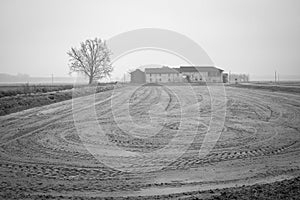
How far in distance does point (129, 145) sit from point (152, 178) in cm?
329

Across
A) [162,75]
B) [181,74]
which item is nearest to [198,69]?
[181,74]

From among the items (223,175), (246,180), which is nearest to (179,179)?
(223,175)

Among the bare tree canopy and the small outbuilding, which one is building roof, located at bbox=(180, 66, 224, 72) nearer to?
the small outbuilding

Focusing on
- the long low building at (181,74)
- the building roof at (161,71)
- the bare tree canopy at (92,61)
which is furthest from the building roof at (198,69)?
the bare tree canopy at (92,61)

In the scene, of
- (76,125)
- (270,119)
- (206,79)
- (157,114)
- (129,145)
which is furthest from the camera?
(206,79)

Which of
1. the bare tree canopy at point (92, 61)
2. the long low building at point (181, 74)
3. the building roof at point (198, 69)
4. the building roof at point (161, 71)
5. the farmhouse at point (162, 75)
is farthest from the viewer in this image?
the building roof at point (161, 71)

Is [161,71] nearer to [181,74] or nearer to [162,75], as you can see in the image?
[162,75]

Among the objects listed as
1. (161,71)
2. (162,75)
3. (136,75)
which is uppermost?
(161,71)

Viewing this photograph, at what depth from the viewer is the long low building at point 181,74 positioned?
3610 inches

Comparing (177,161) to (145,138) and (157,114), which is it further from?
(157,114)

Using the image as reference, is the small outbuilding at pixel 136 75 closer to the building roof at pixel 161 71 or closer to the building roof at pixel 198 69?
the building roof at pixel 161 71

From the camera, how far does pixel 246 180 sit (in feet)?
20.3

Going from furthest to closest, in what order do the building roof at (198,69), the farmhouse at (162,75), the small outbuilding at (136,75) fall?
1. the small outbuilding at (136,75)
2. the farmhouse at (162,75)
3. the building roof at (198,69)

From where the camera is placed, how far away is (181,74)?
93125mm
